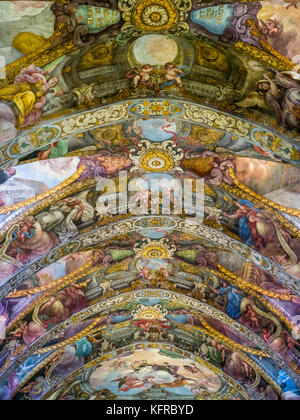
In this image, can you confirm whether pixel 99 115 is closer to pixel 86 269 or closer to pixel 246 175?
pixel 246 175

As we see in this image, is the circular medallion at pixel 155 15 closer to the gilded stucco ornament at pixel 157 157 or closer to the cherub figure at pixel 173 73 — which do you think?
the cherub figure at pixel 173 73

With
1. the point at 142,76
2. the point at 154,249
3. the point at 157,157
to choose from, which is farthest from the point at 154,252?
the point at 142,76

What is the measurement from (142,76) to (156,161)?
2680mm

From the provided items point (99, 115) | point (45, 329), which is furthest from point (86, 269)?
point (99, 115)

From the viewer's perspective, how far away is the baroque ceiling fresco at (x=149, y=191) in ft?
29.9

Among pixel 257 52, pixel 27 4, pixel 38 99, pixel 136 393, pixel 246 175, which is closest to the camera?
pixel 27 4

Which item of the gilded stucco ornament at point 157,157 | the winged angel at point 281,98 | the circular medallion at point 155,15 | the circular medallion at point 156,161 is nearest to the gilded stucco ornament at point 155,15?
the circular medallion at point 155,15

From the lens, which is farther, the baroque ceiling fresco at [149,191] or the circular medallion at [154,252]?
the circular medallion at [154,252]

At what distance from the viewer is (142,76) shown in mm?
10406

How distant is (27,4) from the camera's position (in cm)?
842

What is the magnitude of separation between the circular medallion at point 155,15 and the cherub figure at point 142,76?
1.10m

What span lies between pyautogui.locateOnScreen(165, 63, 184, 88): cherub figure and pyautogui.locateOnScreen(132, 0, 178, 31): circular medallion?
104 centimetres

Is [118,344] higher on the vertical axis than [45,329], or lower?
higher

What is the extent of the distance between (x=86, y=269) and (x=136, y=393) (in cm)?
1103
